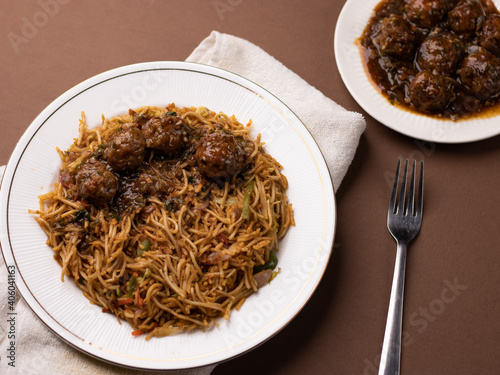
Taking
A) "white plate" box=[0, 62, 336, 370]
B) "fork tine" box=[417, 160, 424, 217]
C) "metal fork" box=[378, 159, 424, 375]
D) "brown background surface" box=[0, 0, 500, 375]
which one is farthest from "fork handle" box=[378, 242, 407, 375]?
"white plate" box=[0, 62, 336, 370]

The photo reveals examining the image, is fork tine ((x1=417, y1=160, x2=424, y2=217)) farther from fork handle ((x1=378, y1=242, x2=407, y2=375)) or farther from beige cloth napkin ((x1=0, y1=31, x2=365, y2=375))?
beige cloth napkin ((x1=0, y1=31, x2=365, y2=375))

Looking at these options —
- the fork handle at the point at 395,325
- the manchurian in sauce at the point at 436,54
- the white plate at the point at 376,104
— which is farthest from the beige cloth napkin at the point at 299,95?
the fork handle at the point at 395,325

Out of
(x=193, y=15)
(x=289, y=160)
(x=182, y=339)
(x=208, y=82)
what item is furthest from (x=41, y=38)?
(x=182, y=339)

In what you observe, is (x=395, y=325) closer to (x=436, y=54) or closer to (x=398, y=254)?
(x=398, y=254)

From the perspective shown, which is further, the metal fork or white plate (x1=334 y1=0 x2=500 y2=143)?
white plate (x1=334 y1=0 x2=500 y2=143)

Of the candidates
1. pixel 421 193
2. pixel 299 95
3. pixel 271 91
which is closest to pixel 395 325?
pixel 421 193

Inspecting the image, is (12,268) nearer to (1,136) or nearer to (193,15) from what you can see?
(1,136)
